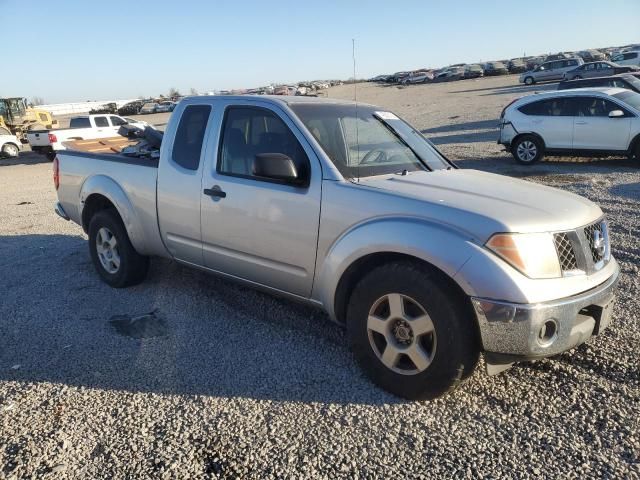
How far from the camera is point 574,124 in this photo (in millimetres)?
11734

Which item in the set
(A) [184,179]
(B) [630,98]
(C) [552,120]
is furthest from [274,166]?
(B) [630,98]

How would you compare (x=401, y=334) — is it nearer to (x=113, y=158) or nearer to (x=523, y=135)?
(x=113, y=158)

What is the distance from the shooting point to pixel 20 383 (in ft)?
11.6

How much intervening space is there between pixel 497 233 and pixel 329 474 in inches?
59.1

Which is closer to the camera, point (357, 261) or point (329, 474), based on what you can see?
point (329, 474)

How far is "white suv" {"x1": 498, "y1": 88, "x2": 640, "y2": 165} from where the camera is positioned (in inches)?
440

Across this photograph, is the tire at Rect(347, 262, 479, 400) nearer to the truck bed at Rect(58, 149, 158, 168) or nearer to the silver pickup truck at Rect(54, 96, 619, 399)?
the silver pickup truck at Rect(54, 96, 619, 399)

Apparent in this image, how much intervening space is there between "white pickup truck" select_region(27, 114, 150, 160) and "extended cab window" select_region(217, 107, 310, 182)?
16.5 metres

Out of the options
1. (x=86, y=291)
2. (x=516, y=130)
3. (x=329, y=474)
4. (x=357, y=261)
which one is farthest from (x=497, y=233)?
(x=516, y=130)

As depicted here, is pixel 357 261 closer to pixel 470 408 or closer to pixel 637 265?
pixel 470 408

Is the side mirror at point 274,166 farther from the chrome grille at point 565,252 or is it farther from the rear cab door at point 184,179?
the chrome grille at point 565,252

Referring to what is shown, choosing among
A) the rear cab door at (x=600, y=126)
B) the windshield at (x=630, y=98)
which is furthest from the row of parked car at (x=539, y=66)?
the rear cab door at (x=600, y=126)

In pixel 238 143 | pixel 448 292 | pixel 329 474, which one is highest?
pixel 238 143

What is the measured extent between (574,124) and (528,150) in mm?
1094
